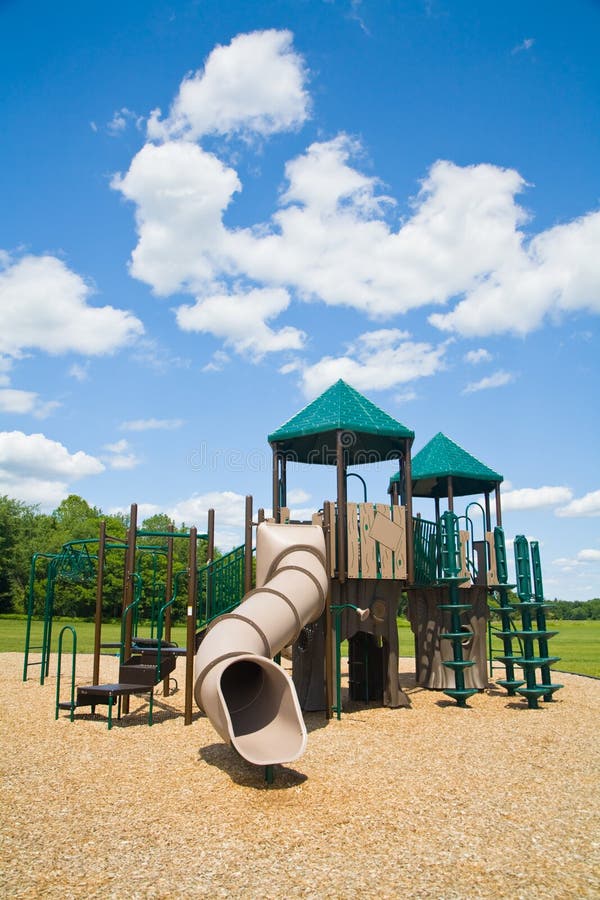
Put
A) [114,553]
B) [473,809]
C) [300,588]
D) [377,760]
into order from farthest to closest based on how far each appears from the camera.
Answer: [114,553] → [300,588] → [377,760] → [473,809]

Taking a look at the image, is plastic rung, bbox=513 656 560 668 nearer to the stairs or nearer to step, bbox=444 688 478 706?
step, bbox=444 688 478 706

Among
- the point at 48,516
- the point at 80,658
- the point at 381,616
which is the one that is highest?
the point at 48,516

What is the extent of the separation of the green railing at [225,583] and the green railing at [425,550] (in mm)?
3707

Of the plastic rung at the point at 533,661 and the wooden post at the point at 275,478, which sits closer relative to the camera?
the plastic rung at the point at 533,661

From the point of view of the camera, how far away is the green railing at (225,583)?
11.8 metres

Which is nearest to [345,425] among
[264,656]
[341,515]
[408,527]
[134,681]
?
[341,515]

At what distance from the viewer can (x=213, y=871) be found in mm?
4918

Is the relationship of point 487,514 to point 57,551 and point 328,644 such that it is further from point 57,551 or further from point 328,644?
point 57,551

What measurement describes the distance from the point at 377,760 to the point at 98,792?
133 inches

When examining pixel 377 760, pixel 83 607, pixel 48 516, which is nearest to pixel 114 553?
pixel 83 607

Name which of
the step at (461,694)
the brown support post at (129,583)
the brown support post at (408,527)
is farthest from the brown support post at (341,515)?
the brown support post at (129,583)

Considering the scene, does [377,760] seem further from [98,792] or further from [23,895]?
[23,895]

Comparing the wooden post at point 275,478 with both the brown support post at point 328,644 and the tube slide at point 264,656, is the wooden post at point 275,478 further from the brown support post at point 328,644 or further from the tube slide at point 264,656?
the tube slide at point 264,656

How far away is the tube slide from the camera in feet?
24.0
